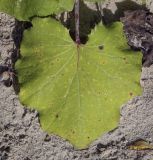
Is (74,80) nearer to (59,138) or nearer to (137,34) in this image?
(59,138)

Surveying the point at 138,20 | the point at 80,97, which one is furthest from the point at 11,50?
the point at 138,20

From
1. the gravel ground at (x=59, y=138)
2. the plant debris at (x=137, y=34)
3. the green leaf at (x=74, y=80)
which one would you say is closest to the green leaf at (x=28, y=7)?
the green leaf at (x=74, y=80)

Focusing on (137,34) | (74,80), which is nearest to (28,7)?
(74,80)

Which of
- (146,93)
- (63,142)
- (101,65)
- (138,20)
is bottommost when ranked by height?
(63,142)

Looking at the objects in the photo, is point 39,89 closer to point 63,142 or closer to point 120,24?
point 63,142

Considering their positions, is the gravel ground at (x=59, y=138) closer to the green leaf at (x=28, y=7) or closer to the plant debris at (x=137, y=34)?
the plant debris at (x=137, y=34)

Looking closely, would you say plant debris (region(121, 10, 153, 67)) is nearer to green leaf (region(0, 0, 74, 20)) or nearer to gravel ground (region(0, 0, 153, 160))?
gravel ground (region(0, 0, 153, 160))

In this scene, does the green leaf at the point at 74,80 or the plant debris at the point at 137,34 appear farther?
the plant debris at the point at 137,34
